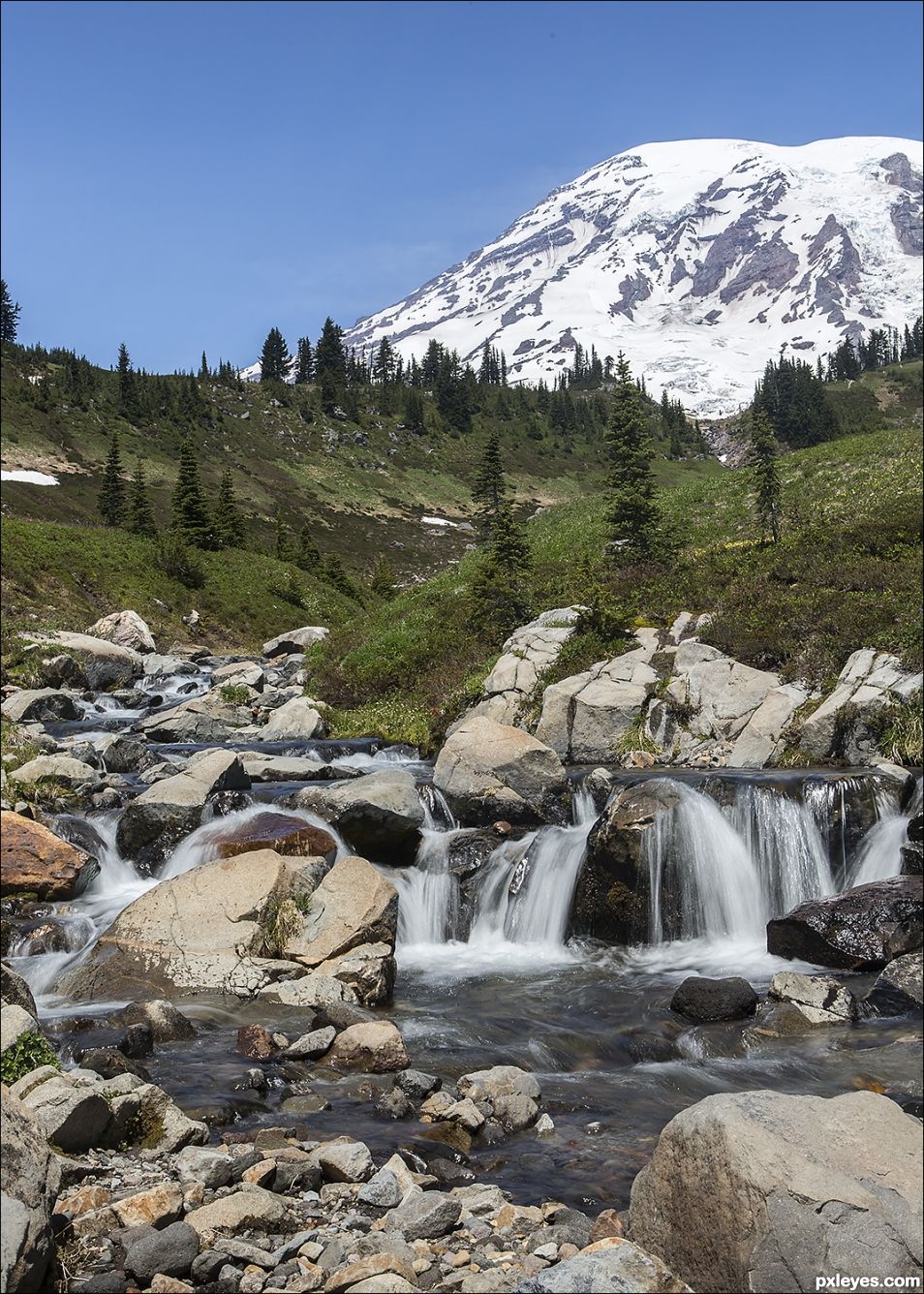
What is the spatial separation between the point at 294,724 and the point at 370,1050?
19.1m

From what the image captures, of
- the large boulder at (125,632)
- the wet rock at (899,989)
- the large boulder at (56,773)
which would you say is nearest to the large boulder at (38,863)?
the large boulder at (56,773)

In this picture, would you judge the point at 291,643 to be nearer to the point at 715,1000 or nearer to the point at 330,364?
the point at 715,1000

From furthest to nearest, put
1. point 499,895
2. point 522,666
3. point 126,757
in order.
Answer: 1. point 522,666
2. point 126,757
3. point 499,895

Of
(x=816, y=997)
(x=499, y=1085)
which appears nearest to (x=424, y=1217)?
(x=499, y=1085)

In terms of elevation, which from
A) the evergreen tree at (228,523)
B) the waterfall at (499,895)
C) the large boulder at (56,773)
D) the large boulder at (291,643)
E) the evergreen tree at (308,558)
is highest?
the evergreen tree at (228,523)

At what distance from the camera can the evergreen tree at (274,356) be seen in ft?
619

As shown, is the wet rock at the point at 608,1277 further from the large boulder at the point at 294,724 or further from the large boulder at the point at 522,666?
the large boulder at the point at 294,724

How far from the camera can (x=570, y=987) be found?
1245cm

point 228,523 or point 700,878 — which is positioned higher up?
point 228,523

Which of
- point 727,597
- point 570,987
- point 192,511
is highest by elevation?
point 192,511

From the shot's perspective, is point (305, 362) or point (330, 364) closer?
point (330, 364)

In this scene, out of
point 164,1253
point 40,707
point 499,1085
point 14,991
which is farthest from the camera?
point 40,707

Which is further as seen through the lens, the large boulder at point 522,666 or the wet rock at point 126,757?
the large boulder at point 522,666

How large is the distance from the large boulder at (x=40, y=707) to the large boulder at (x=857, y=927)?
25.6 meters
